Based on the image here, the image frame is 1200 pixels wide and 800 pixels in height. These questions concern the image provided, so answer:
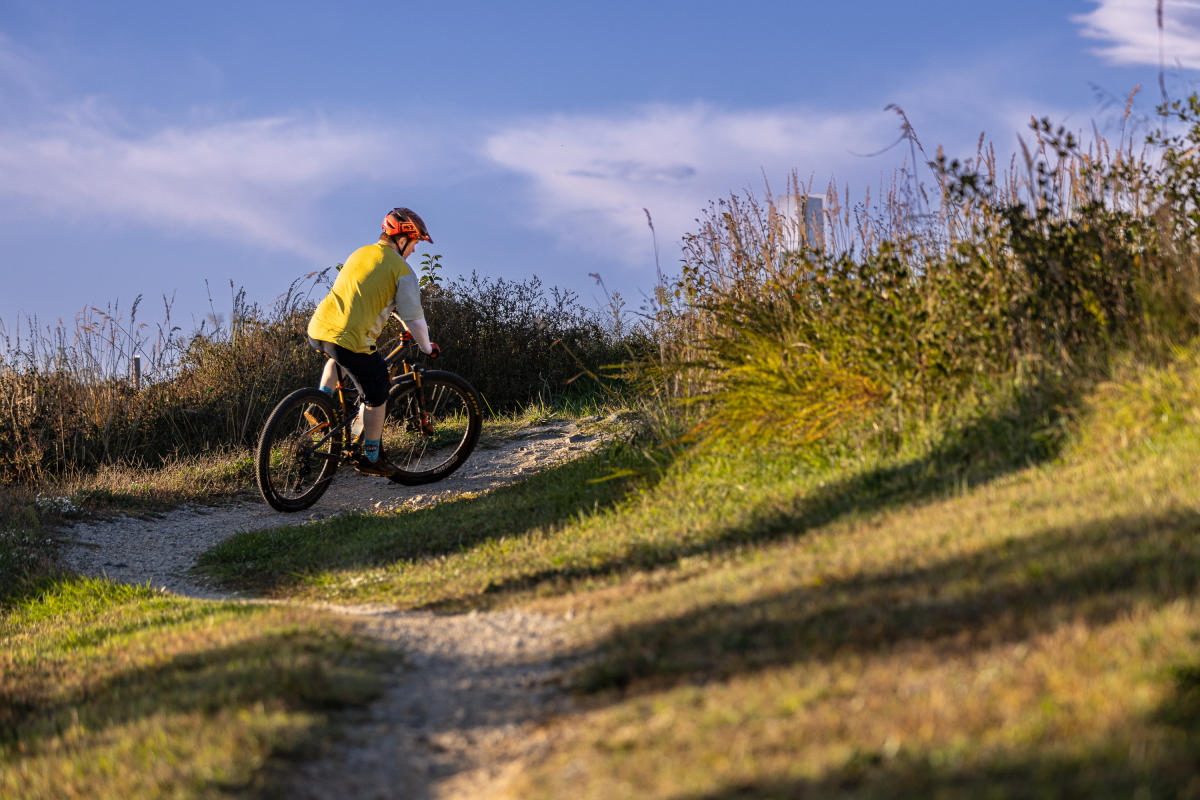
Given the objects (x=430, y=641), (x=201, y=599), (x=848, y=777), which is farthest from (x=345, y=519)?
(x=848, y=777)

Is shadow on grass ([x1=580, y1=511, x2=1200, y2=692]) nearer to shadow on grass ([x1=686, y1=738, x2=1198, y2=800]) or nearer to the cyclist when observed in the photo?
shadow on grass ([x1=686, y1=738, x2=1198, y2=800])

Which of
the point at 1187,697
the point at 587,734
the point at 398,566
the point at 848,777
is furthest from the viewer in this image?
the point at 398,566

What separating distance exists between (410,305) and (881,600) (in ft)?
19.8

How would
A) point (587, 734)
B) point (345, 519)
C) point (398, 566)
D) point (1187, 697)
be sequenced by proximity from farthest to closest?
point (345, 519), point (398, 566), point (587, 734), point (1187, 697)

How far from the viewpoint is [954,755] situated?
103 inches

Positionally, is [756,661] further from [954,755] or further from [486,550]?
[486,550]

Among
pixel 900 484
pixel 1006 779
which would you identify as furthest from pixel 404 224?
pixel 1006 779

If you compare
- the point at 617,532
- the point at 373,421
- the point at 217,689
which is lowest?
the point at 217,689

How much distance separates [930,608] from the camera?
363 centimetres

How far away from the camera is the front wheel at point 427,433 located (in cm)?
1008

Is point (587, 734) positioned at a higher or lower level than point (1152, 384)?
lower

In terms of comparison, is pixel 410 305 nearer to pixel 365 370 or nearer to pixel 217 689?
pixel 365 370

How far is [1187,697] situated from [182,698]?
3486mm

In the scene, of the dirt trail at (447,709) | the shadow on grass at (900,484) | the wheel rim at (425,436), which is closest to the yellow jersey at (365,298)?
the wheel rim at (425,436)
